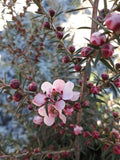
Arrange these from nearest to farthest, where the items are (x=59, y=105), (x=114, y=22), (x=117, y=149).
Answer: (x=114, y=22) < (x=59, y=105) < (x=117, y=149)

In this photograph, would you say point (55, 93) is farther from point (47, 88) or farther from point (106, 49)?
point (106, 49)

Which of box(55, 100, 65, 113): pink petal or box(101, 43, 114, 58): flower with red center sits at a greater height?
box(101, 43, 114, 58): flower with red center

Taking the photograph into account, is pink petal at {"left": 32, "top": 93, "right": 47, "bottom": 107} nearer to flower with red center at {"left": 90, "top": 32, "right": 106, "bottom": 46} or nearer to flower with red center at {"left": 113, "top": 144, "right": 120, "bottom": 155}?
flower with red center at {"left": 90, "top": 32, "right": 106, "bottom": 46}

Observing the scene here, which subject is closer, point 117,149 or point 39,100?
point 39,100

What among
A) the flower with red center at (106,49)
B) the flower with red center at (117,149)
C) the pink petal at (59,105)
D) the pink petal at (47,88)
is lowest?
the flower with red center at (117,149)

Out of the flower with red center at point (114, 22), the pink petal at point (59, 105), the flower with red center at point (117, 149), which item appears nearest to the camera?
the flower with red center at point (114, 22)

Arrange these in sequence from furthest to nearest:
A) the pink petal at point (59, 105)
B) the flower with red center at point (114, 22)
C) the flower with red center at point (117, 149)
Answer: the flower with red center at point (117, 149) < the pink petal at point (59, 105) < the flower with red center at point (114, 22)

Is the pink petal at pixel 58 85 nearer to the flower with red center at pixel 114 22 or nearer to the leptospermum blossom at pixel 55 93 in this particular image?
the leptospermum blossom at pixel 55 93

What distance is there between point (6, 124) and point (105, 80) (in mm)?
1956

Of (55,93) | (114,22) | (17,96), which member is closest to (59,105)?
(55,93)

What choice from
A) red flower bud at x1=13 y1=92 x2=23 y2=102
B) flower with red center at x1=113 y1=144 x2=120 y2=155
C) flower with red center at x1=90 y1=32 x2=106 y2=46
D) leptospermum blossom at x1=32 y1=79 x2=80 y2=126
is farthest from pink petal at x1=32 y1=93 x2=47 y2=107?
flower with red center at x1=113 y1=144 x2=120 y2=155

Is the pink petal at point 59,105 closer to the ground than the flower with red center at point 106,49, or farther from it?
closer to the ground

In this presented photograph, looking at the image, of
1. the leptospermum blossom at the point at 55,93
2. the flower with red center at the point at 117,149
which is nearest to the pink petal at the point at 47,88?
the leptospermum blossom at the point at 55,93

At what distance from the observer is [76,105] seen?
755mm
